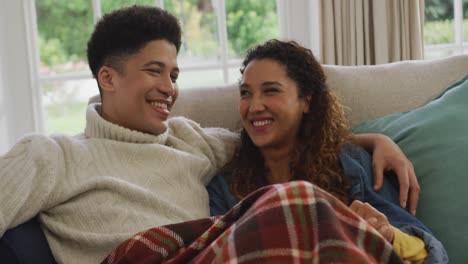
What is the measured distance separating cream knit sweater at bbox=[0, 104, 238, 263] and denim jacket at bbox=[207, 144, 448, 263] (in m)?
0.05

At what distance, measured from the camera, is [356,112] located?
187 centimetres

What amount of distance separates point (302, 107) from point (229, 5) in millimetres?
1388

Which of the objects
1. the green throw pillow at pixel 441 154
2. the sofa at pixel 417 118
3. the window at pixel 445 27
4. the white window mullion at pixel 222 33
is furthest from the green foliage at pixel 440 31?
the green throw pillow at pixel 441 154

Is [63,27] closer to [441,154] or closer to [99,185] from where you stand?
[99,185]

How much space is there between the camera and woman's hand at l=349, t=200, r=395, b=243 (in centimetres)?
129

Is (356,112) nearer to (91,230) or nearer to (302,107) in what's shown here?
(302,107)

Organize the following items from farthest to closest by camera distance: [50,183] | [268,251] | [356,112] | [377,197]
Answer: [356,112] < [377,197] < [50,183] < [268,251]

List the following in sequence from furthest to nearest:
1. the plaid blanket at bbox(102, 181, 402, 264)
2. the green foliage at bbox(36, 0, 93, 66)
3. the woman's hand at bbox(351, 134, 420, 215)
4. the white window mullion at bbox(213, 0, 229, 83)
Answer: the white window mullion at bbox(213, 0, 229, 83) → the green foliage at bbox(36, 0, 93, 66) → the woman's hand at bbox(351, 134, 420, 215) → the plaid blanket at bbox(102, 181, 402, 264)

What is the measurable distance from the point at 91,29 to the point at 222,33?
2.08 feet

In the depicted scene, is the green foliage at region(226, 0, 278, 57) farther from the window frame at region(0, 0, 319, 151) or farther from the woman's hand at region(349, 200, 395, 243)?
the woman's hand at region(349, 200, 395, 243)

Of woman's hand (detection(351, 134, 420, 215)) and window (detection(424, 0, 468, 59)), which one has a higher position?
window (detection(424, 0, 468, 59))

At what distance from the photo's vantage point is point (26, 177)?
1.35 meters

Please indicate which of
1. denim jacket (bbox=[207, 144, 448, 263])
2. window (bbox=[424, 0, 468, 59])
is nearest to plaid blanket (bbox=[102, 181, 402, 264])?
denim jacket (bbox=[207, 144, 448, 263])

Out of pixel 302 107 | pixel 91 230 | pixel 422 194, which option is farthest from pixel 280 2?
Result: pixel 91 230
